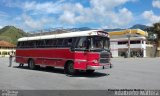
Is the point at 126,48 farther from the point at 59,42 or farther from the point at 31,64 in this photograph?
the point at 59,42

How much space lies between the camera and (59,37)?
838 inches

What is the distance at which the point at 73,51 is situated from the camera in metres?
19.2

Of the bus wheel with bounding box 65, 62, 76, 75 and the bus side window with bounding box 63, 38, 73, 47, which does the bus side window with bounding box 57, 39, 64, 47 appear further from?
the bus wheel with bounding box 65, 62, 76, 75

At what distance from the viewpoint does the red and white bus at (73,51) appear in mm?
18141

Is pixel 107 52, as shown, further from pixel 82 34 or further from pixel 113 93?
pixel 113 93

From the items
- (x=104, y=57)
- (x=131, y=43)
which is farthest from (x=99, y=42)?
(x=131, y=43)

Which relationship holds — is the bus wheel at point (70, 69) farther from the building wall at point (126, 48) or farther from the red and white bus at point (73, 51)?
the building wall at point (126, 48)

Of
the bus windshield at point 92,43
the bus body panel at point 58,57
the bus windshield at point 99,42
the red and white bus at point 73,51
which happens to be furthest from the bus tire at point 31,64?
the bus windshield at point 99,42

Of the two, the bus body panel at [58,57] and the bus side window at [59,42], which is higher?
the bus side window at [59,42]

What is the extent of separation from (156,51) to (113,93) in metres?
82.6

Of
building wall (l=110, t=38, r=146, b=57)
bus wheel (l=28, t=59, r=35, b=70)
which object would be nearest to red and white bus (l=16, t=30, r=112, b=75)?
bus wheel (l=28, t=59, r=35, b=70)

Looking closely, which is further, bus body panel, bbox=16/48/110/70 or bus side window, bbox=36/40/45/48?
bus side window, bbox=36/40/45/48

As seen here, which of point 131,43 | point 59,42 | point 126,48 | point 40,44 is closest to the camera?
point 59,42

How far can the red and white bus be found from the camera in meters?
18.1
